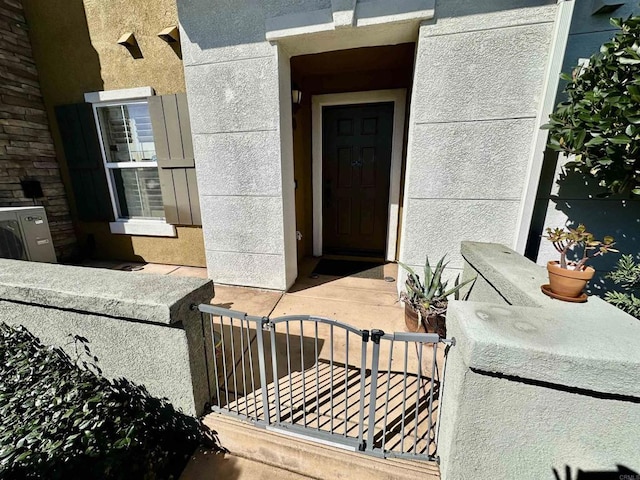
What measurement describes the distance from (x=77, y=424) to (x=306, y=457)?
1.13m

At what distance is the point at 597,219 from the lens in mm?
2207

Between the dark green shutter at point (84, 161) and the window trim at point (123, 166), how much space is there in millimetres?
47

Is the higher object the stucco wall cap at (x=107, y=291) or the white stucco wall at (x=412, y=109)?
the white stucco wall at (x=412, y=109)

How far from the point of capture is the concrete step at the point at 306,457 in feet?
4.15

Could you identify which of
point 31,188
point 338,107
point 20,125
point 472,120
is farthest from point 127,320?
point 20,125

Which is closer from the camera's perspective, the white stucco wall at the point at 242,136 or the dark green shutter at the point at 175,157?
the white stucco wall at the point at 242,136

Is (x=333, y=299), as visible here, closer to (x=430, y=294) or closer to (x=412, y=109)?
(x=430, y=294)

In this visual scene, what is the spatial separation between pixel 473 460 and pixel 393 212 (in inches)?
121

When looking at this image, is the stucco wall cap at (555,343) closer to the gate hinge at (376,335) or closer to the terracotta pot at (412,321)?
the gate hinge at (376,335)

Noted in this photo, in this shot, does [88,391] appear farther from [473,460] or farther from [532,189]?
[532,189]

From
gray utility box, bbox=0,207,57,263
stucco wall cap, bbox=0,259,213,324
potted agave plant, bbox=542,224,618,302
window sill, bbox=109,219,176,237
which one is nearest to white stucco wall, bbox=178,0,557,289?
window sill, bbox=109,219,176,237

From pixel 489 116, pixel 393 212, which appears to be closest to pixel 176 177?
pixel 393 212

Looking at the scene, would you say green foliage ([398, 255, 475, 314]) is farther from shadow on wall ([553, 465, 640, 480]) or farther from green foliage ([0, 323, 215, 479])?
green foliage ([0, 323, 215, 479])

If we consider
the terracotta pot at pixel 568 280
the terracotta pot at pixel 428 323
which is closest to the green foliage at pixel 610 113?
the terracotta pot at pixel 568 280
